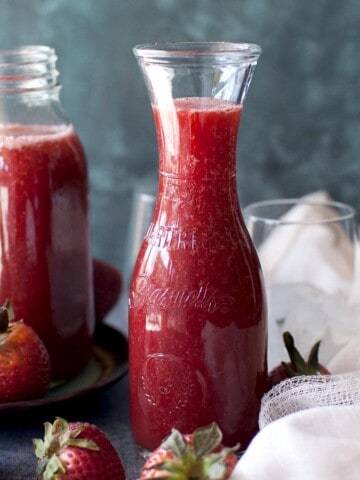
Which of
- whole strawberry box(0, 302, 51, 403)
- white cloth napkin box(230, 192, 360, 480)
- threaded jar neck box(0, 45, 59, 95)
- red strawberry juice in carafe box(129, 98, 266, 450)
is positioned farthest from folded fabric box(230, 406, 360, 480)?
threaded jar neck box(0, 45, 59, 95)

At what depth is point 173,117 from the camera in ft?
2.69

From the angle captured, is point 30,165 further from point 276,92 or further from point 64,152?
point 276,92

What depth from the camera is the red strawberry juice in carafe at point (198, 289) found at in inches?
32.6

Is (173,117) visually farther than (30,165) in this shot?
No

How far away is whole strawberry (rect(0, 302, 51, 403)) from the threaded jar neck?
0.90 ft

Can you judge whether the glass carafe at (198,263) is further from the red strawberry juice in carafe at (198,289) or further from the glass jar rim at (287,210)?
the glass jar rim at (287,210)

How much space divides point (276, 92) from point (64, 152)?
776 millimetres

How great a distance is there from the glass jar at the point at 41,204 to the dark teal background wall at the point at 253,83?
2.17 ft

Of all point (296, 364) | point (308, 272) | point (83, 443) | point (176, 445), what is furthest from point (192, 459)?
point (308, 272)

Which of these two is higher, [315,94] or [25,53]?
[25,53]

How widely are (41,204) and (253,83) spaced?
0.80m

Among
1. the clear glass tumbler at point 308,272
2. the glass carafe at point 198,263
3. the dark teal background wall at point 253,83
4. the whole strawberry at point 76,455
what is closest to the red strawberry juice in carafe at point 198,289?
the glass carafe at point 198,263

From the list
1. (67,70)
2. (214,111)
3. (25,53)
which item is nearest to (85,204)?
(25,53)

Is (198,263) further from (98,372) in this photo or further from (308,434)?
(98,372)
